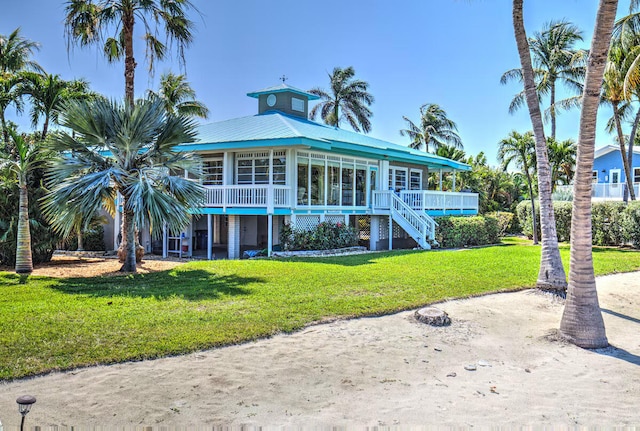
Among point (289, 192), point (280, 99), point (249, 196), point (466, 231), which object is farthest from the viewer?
point (280, 99)

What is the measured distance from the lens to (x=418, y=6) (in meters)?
14.1

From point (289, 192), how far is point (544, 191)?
357 inches

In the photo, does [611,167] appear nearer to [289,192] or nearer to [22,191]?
[289,192]

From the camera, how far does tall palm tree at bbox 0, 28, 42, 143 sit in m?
Result: 20.3

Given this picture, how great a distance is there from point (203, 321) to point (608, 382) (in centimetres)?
539

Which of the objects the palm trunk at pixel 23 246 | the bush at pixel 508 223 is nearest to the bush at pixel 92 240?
the palm trunk at pixel 23 246

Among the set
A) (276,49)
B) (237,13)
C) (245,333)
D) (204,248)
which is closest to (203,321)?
(245,333)

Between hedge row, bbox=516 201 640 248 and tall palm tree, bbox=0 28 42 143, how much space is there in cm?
2401

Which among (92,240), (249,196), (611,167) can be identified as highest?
(611,167)

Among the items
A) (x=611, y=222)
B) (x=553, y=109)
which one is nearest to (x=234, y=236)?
(x=611, y=222)

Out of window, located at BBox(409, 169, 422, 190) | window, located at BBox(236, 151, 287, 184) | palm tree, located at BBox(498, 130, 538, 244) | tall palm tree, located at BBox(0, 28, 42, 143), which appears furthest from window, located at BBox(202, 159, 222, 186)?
palm tree, located at BBox(498, 130, 538, 244)

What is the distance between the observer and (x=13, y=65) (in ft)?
73.1

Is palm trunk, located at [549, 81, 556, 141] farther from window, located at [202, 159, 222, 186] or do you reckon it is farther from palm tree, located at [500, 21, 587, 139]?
window, located at [202, 159, 222, 186]

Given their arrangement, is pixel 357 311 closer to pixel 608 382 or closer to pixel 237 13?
pixel 608 382
